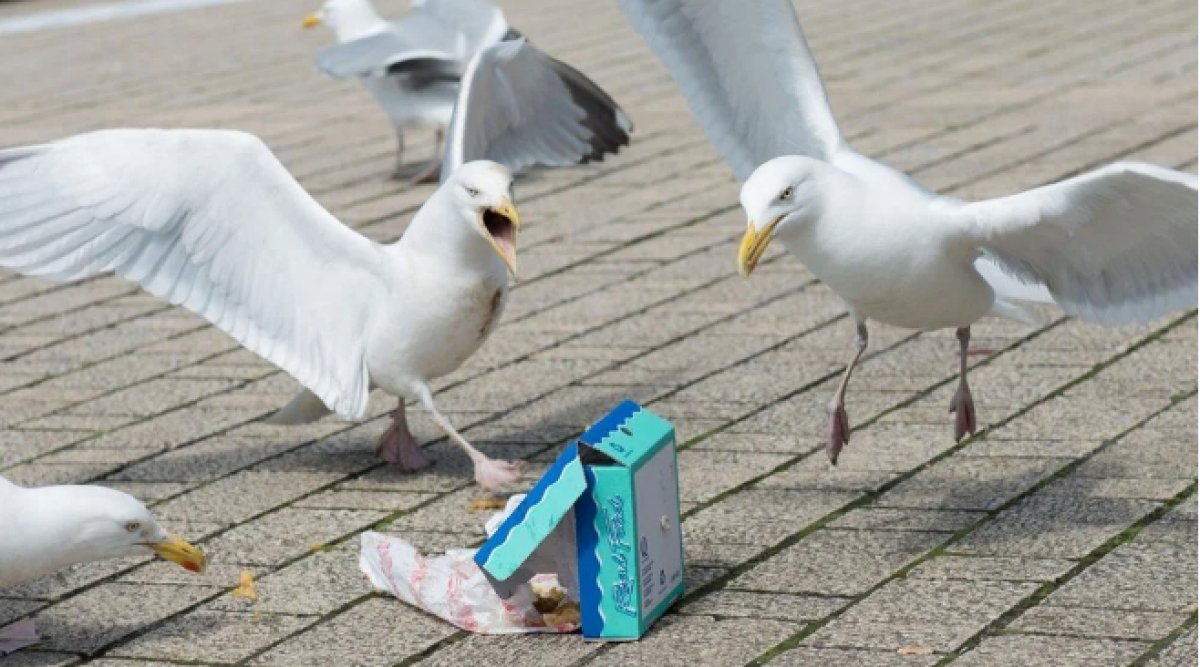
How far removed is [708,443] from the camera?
17.9 ft

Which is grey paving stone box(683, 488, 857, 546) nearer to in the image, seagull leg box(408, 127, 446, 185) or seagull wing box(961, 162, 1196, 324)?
seagull wing box(961, 162, 1196, 324)

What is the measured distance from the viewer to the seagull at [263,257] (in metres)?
5.18

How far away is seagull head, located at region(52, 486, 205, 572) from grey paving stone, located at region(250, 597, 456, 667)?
324 mm

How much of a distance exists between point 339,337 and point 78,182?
0.77m

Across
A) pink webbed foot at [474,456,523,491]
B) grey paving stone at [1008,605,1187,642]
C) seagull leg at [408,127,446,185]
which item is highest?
pink webbed foot at [474,456,523,491]

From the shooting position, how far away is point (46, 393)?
20.5ft

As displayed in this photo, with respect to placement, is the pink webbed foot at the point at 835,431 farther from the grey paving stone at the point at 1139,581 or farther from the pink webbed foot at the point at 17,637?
the pink webbed foot at the point at 17,637

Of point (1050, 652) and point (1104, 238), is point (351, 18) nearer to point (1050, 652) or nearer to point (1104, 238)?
point (1104, 238)

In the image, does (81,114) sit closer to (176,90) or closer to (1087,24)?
(176,90)

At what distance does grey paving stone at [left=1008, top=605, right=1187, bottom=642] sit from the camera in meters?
3.96

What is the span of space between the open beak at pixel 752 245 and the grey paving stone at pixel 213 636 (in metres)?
1.17

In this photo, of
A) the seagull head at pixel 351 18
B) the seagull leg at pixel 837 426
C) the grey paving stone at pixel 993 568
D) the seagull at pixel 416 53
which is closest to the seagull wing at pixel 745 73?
the seagull leg at pixel 837 426

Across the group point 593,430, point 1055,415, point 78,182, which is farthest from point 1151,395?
point 78,182

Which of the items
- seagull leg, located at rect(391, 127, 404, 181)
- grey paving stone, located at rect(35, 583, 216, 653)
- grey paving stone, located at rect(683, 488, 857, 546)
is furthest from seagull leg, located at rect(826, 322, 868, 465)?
seagull leg, located at rect(391, 127, 404, 181)
